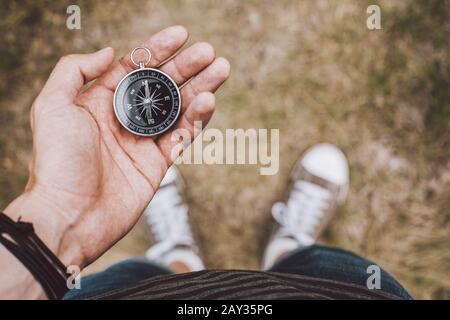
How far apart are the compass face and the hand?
0.18 feet

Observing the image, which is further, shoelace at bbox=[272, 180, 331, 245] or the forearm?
shoelace at bbox=[272, 180, 331, 245]

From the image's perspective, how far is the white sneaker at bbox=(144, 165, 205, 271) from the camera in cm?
374

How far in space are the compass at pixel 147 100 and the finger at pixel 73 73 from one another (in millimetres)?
229

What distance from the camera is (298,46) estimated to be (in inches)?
149

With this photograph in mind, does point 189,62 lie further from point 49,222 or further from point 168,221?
point 168,221

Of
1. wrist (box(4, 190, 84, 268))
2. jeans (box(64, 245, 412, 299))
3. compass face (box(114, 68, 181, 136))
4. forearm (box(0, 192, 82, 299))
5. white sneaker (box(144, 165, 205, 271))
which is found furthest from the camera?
white sneaker (box(144, 165, 205, 271))

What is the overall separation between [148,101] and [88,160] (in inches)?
24.0

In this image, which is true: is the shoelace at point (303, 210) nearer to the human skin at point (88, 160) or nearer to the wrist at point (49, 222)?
the human skin at point (88, 160)

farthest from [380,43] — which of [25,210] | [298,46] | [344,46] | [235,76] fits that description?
[25,210]

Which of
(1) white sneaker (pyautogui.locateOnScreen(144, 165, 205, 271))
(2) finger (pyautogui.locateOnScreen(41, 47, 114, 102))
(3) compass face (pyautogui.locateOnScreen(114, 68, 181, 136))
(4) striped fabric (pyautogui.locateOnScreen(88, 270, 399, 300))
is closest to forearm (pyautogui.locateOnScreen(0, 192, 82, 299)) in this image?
(4) striped fabric (pyautogui.locateOnScreen(88, 270, 399, 300))

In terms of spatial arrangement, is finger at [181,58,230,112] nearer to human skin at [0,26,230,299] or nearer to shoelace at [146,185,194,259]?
human skin at [0,26,230,299]

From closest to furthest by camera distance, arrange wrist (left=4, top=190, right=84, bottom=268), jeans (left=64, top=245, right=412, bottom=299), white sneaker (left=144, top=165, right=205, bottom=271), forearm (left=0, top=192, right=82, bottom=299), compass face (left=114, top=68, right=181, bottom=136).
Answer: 1. forearm (left=0, top=192, right=82, bottom=299)
2. wrist (left=4, top=190, right=84, bottom=268)
3. jeans (left=64, top=245, right=412, bottom=299)
4. compass face (left=114, top=68, right=181, bottom=136)
5. white sneaker (left=144, top=165, right=205, bottom=271)
